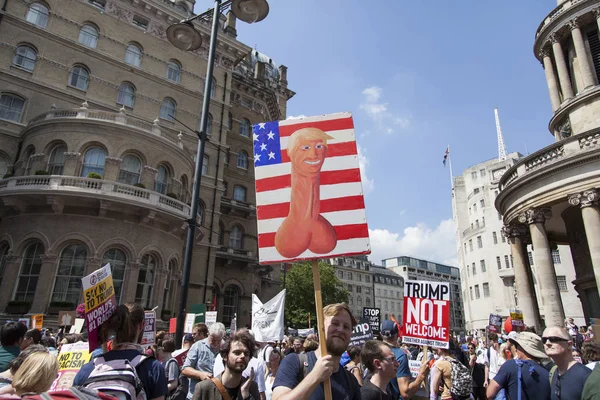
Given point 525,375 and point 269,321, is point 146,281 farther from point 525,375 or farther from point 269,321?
point 525,375

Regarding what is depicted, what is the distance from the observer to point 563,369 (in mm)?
4375

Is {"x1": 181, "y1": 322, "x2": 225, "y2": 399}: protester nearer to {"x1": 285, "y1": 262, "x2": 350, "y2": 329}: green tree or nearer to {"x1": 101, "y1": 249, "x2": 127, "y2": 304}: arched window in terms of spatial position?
{"x1": 101, "y1": 249, "x2": 127, "y2": 304}: arched window

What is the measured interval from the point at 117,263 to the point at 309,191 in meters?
20.3

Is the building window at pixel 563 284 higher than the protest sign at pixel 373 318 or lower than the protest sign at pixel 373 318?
higher

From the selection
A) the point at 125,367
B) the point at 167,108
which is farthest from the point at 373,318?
the point at 167,108

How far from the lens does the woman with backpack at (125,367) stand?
9.71 ft

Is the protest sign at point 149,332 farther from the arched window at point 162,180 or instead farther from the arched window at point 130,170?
the arched window at point 162,180

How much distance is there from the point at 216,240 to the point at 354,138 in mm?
27667

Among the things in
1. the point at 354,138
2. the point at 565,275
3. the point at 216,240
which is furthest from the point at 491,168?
the point at 354,138

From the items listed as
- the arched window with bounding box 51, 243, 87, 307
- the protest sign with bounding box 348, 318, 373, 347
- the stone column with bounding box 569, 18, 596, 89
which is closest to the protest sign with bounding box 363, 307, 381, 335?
the protest sign with bounding box 348, 318, 373, 347

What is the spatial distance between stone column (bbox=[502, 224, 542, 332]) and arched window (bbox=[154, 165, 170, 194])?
19560 mm

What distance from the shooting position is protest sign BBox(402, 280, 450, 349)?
6.61 m

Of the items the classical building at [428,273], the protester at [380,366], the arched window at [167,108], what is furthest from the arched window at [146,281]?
the classical building at [428,273]

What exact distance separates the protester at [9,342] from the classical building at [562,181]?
17215mm
